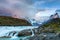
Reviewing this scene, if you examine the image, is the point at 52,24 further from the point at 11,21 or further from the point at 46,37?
the point at 11,21

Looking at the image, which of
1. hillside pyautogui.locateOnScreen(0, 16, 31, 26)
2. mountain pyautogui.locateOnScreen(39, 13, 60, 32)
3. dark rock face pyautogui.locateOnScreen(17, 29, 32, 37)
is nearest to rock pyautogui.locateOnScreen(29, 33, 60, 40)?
mountain pyautogui.locateOnScreen(39, 13, 60, 32)

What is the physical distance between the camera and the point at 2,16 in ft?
29.4

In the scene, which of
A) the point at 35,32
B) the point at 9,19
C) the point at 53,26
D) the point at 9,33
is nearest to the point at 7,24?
the point at 9,19

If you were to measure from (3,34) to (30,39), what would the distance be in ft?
5.46

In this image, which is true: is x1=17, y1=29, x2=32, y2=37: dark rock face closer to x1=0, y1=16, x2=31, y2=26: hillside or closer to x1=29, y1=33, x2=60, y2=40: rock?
x1=0, y1=16, x2=31, y2=26: hillside

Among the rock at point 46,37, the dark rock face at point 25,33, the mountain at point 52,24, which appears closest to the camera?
the rock at point 46,37

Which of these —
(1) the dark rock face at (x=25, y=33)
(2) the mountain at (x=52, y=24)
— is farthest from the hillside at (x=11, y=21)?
(2) the mountain at (x=52, y=24)

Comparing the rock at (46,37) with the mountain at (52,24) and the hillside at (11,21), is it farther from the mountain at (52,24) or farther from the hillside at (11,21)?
the hillside at (11,21)

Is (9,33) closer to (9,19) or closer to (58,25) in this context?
(9,19)

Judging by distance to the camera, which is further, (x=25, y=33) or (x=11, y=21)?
(x=25, y=33)

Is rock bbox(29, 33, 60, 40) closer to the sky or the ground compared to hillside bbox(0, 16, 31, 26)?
closer to the ground

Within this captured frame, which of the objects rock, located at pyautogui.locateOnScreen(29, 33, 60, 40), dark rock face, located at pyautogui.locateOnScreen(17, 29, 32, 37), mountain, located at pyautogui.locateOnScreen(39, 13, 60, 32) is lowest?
rock, located at pyautogui.locateOnScreen(29, 33, 60, 40)

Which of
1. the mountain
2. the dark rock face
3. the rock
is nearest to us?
the rock

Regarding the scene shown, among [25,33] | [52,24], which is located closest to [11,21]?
[25,33]
